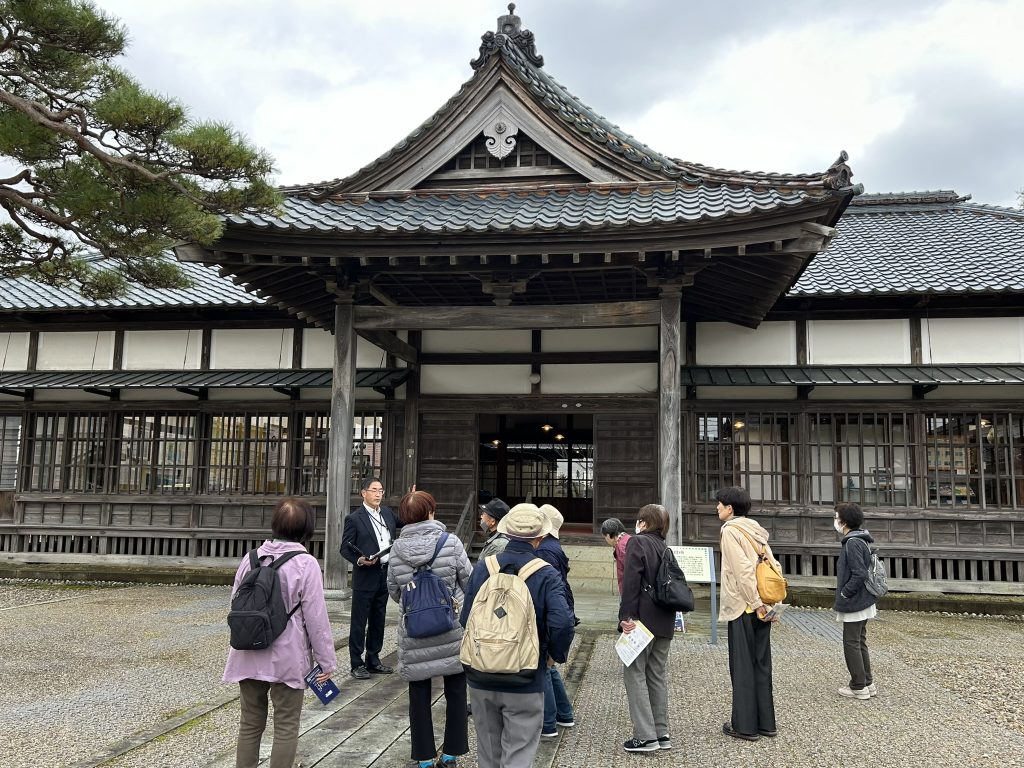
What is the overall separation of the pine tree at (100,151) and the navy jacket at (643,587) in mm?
4895

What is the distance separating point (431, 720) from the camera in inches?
181

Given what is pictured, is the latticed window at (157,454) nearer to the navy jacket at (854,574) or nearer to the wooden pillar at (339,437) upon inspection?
the wooden pillar at (339,437)

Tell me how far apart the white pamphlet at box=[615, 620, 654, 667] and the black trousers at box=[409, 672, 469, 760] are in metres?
1.04

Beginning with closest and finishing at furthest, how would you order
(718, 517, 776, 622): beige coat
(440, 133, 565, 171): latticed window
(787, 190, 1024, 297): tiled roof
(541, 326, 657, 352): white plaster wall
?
(718, 517, 776, 622): beige coat, (440, 133, 565, 171): latticed window, (787, 190, 1024, 297): tiled roof, (541, 326, 657, 352): white plaster wall

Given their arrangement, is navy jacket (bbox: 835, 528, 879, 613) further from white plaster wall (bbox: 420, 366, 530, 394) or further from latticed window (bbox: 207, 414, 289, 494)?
latticed window (bbox: 207, 414, 289, 494)

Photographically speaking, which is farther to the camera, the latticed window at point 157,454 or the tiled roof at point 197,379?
the latticed window at point 157,454

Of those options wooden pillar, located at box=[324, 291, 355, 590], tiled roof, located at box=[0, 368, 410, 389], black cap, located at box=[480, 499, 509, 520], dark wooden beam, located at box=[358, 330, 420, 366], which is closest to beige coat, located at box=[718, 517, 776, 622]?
black cap, located at box=[480, 499, 509, 520]

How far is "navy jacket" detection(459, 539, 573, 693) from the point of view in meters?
3.82

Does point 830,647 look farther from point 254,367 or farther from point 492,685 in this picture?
point 254,367

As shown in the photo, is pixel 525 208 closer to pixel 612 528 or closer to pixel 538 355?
pixel 538 355

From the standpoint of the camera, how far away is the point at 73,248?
7664 millimetres

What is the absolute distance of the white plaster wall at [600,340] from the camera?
11891 millimetres

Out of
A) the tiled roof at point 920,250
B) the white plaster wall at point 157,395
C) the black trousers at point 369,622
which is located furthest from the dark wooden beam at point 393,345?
the tiled roof at point 920,250

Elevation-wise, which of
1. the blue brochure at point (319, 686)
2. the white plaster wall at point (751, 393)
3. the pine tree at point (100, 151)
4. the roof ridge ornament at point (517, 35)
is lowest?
the blue brochure at point (319, 686)
